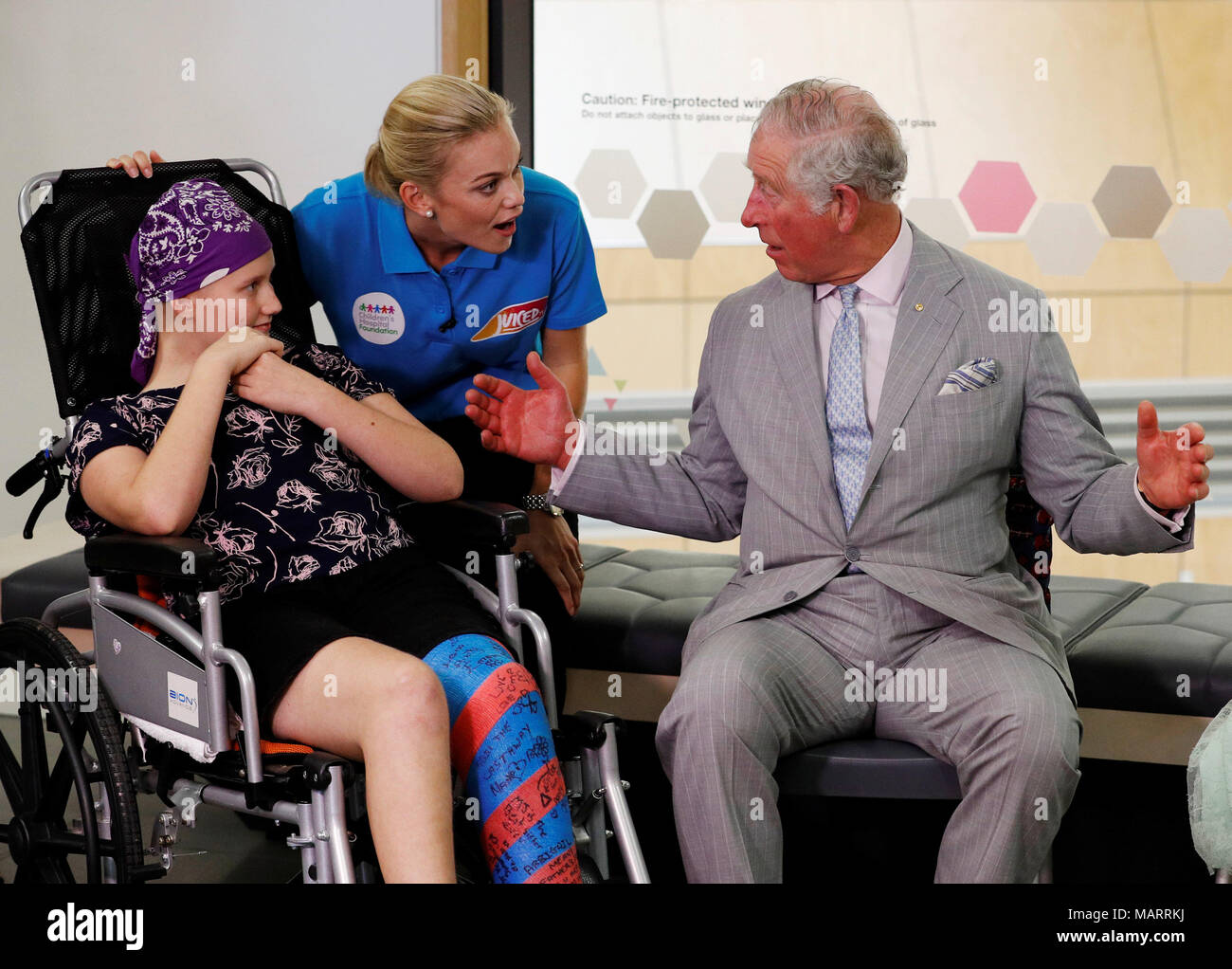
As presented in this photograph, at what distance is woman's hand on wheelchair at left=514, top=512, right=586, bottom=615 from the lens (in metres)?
2.26

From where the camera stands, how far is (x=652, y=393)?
12.4 feet

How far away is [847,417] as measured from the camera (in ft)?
6.22

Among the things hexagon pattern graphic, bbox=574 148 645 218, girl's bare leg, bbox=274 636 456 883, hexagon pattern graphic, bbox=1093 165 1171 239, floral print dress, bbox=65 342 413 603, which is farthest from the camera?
hexagon pattern graphic, bbox=1093 165 1171 239

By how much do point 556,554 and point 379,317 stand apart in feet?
1.66

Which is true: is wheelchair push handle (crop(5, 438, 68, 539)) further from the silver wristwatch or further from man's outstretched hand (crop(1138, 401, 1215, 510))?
man's outstretched hand (crop(1138, 401, 1215, 510))

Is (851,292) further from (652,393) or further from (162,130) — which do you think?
(162,130)

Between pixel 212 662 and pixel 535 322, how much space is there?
3.00 feet

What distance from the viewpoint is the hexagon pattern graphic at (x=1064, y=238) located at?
3.66 meters

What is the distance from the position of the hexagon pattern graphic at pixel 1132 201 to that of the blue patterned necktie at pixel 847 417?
2.08m

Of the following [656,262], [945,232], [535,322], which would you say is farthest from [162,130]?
[945,232]

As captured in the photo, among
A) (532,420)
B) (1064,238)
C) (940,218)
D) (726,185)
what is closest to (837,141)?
(532,420)

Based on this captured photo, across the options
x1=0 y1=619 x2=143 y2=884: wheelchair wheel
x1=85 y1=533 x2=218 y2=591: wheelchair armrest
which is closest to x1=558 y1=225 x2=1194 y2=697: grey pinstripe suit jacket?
x1=85 y1=533 x2=218 y2=591: wheelchair armrest

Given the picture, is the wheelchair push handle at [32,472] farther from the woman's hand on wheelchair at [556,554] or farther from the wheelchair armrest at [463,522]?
the woman's hand on wheelchair at [556,554]

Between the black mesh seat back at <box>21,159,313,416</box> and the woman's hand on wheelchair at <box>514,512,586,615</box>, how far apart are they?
2.30ft
